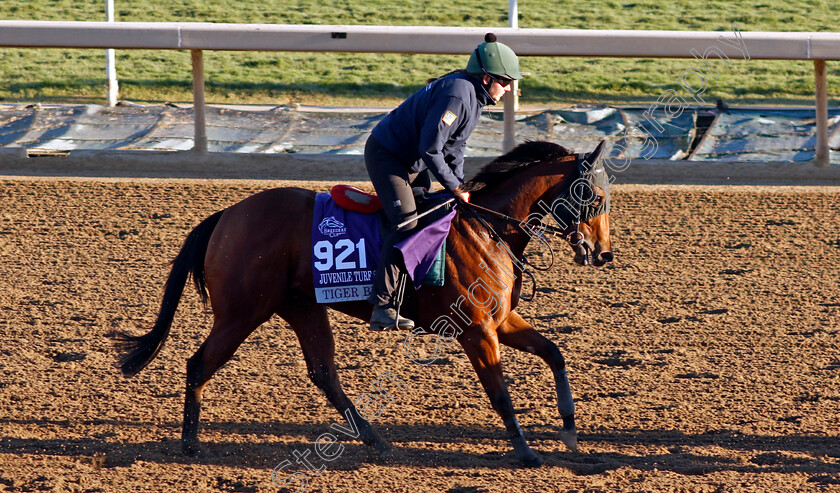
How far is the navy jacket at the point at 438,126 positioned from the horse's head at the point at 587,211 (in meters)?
0.61

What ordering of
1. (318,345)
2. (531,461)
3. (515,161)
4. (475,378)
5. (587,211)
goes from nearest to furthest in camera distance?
1. (531,461)
2. (587,211)
3. (515,161)
4. (318,345)
5. (475,378)

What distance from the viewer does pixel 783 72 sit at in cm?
1878

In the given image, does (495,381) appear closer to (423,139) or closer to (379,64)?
(423,139)

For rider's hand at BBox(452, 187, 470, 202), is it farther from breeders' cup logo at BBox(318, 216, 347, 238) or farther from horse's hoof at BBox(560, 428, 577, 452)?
horse's hoof at BBox(560, 428, 577, 452)

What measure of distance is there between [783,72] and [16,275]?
16.2m

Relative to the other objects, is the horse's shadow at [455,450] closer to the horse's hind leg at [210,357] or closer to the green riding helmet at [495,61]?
the horse's hind leg at [210,357]

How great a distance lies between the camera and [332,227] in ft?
16.3

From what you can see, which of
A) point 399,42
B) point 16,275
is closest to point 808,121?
point 399,42

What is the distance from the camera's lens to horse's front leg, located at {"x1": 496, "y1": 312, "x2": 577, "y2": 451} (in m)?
4.93

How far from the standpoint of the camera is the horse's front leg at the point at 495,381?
472cm

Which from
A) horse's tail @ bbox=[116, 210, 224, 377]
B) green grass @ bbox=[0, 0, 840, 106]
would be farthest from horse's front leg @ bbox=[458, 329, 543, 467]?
green grass @ bbox=[0, 0, 840, 106]

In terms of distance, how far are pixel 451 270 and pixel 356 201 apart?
665 millimetres

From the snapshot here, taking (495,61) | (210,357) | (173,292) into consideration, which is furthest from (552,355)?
(173,292)

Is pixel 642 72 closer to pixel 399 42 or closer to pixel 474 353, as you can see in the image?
pixel 399 42
